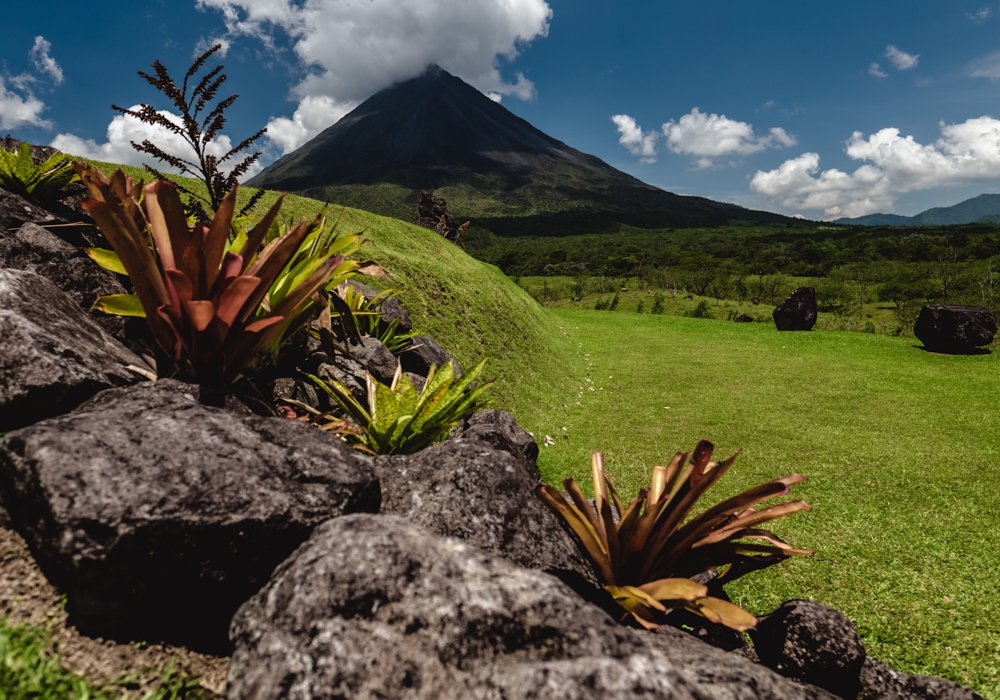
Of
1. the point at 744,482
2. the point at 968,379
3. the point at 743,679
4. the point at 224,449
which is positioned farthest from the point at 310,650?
the point at 968,379

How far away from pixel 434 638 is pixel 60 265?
3.22m

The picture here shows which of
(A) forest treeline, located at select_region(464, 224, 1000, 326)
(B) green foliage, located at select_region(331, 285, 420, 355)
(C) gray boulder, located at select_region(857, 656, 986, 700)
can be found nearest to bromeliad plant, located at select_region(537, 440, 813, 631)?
(C) gray boulder, located at select_region(857, 656, 986, 700)

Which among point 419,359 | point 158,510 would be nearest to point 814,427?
point 419,359

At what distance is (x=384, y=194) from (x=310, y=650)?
166779mm

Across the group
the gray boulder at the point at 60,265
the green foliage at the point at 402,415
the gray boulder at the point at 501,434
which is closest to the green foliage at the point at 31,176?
the gray boulder at the point at 60,265

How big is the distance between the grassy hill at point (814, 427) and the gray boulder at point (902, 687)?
114 cm

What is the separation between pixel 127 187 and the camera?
2984 millimetres

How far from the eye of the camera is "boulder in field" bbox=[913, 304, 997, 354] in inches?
466

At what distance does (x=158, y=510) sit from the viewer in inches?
52.7

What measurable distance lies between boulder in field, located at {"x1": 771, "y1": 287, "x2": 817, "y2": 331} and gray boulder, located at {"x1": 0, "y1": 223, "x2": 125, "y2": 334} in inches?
724

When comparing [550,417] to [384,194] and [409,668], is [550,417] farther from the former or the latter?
[384,194]

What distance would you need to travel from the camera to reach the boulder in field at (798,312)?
54.6ft

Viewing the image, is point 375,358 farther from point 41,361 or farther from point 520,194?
point 520,194

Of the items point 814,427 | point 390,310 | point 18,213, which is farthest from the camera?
point 814,427
